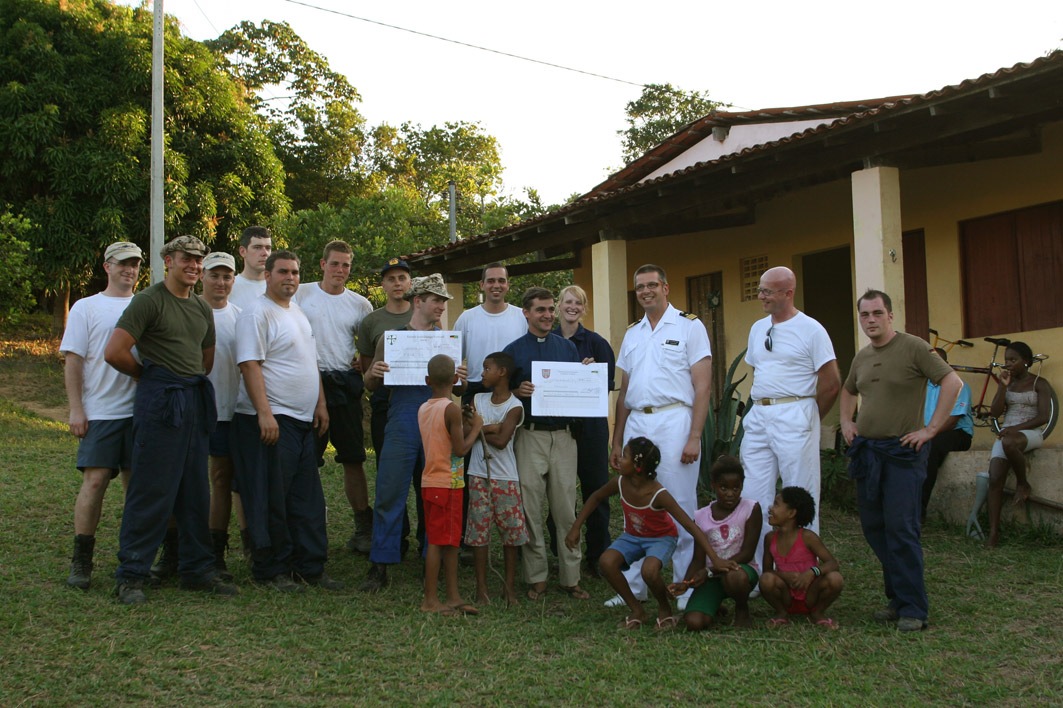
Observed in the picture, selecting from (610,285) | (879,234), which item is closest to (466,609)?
(879,234)

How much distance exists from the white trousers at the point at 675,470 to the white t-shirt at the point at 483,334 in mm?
1098

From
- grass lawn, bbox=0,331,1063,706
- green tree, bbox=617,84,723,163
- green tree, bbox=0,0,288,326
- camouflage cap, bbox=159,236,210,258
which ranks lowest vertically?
grass lawn, bbox=0,331,1063,706

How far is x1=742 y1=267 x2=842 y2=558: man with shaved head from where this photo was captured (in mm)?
5648

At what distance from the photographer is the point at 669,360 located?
590 cm

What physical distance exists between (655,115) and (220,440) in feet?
105

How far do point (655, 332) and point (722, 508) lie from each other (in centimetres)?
113

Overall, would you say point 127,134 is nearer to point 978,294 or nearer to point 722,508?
point 978,294

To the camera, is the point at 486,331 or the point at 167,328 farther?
the point at 486,331

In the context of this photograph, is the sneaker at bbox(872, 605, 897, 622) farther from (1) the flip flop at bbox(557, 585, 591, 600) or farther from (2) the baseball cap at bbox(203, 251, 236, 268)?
(2) the baseball cap at bbox(203, 251, 236, 268)

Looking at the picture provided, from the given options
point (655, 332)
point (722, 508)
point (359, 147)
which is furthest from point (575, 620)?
point (359, 147)

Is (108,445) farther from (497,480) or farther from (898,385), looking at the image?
(898,385)

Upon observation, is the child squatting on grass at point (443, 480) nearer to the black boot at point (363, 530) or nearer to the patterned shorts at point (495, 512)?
the patterned shorts at point (495, 512)

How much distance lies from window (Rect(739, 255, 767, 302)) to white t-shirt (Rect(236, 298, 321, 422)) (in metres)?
7.95

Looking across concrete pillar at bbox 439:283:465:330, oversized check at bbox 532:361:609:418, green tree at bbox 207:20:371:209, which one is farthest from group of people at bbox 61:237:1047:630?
green tree at bbox 207:20:371:209
